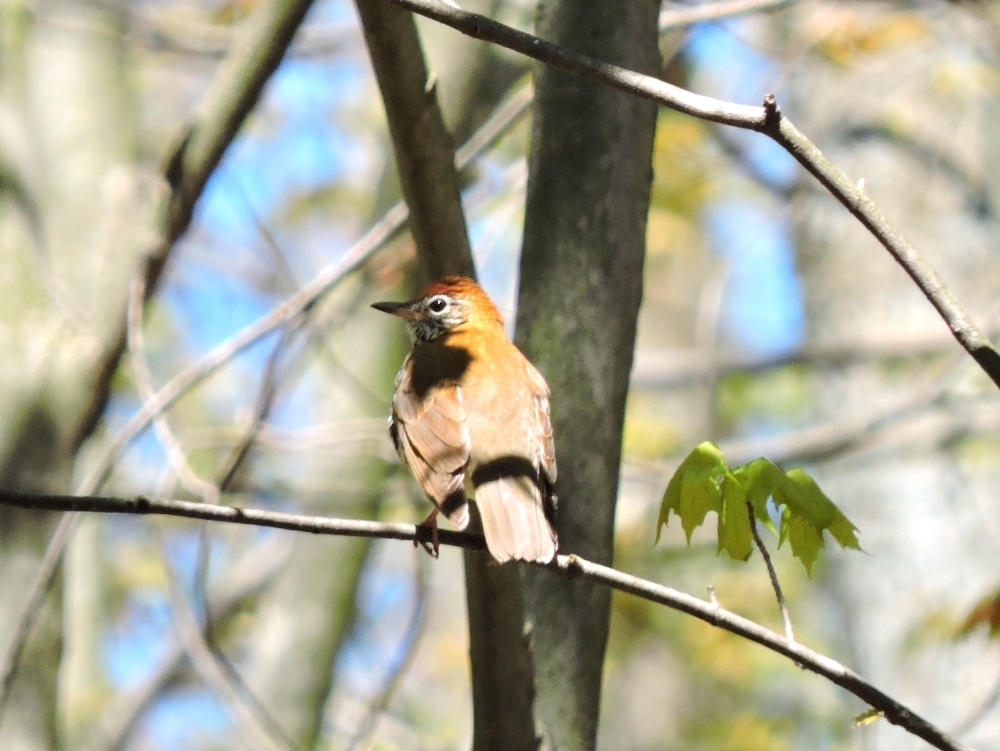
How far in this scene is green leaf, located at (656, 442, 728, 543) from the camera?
114 inches

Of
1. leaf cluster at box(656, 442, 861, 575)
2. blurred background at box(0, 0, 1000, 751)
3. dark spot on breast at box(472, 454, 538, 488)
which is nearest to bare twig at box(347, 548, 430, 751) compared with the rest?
blurred background at box(0, 0, 1000, 751)

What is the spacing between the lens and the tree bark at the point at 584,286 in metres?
3.29

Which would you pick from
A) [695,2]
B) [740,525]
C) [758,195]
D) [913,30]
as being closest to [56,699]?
[740,525]

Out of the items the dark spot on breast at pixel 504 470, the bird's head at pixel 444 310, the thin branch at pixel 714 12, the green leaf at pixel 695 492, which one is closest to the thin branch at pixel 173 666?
the bird's head at pixel 444 310

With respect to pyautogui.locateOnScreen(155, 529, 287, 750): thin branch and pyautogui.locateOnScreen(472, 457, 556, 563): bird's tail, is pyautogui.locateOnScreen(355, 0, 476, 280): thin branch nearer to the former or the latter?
pyautogui.locateOnScreen(472, 457, 556, 563): bird's tail

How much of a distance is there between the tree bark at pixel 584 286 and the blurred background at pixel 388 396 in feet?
4.85

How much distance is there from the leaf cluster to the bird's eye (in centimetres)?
141

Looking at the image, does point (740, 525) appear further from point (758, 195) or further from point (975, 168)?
point (758, 195)

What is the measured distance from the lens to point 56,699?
4891mm

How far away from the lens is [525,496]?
10.5 feet

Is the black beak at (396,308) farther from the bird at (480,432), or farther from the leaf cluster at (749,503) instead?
→ the leaf cluster at (749,503)

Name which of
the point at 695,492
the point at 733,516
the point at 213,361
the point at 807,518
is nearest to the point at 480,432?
the point at 695,492

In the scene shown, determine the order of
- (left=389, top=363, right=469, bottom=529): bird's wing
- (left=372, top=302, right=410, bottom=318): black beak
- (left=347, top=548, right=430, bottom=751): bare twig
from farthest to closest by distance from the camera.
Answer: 1. (left=347, top=548, right=430, bottom=751): bare twig
2. (left=372, top=302, right=410, bottom=318): black beak
3. (left=389, top=363, right=469, bottom=529): bird's wing

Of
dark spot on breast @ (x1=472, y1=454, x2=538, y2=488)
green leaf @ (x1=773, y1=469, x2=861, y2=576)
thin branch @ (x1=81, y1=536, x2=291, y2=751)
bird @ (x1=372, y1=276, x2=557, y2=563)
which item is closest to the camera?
green leaf @ (x1=773, y1=469, x2=861, y2=576)
